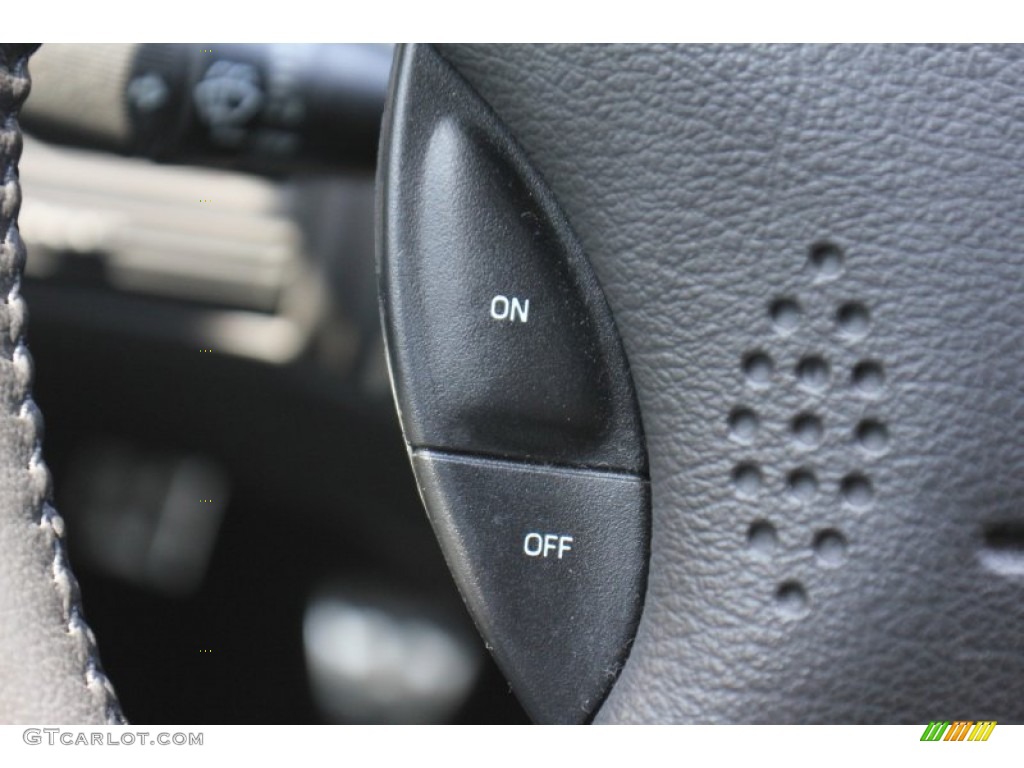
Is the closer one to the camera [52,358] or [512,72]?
[512,72]

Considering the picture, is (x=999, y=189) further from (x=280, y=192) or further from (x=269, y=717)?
(x=269, y=717)

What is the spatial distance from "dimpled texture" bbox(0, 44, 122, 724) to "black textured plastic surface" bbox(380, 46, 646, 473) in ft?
0.51

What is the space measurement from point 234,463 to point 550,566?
0.43m

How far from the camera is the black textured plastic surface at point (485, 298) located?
46 cm

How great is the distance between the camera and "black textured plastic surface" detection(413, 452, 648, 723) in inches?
18.9

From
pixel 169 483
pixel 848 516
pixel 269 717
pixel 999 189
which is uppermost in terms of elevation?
pixel 999 189

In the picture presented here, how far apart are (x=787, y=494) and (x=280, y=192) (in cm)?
48

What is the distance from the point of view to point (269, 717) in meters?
0.85

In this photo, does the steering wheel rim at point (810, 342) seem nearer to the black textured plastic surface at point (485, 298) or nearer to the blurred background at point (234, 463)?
the black textured plastic surface at point (485, 298)

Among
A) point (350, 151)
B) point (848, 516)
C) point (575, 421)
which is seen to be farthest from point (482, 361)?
point (350, 151)
